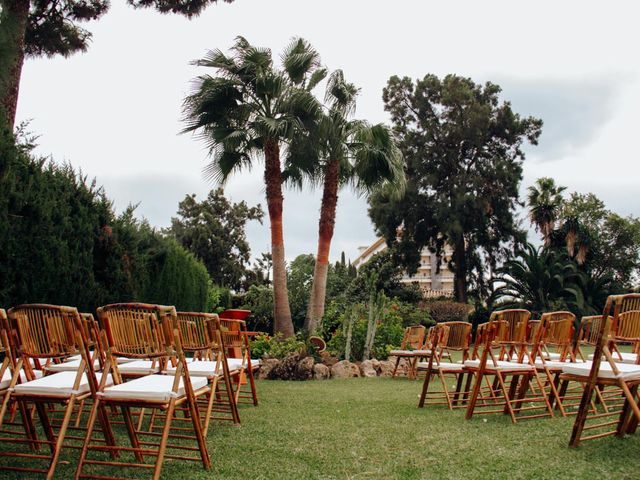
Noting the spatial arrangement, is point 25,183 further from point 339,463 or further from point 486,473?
point 486,473

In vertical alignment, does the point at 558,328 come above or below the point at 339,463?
above

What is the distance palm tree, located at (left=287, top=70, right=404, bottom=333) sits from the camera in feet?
49.1

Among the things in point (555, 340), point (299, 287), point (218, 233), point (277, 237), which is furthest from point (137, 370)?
point (218, 233)

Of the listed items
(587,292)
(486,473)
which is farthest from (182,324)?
(587,292)

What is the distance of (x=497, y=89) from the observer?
107ft

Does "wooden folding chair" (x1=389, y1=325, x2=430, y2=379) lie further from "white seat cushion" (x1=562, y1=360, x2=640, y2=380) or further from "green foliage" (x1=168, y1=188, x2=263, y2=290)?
"green foliage" (x1=168, y1=188, x2=263, y2=290)

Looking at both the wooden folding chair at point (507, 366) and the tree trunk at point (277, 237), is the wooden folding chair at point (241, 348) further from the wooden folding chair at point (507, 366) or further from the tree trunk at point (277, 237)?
the tree trunk at point (277, 237)

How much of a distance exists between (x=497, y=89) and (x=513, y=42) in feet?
86.6

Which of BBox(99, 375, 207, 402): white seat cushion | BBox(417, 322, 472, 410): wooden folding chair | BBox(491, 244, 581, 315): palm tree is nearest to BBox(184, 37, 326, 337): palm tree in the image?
BBox(417, 322, 472, 410): wooden folding chair

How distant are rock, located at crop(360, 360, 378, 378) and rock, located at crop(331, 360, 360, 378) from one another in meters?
0.13

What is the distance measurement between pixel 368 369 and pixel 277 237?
186 inches

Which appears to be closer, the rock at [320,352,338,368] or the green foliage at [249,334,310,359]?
the rock at [320,352,338,368]

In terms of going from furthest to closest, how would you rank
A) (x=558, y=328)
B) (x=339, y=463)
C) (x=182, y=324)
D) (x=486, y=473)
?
(x=558, y=328) < (x=182, y=324) < (x=339, y=463) < (x=486, y=473)

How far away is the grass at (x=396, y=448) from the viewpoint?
3.53 metres
